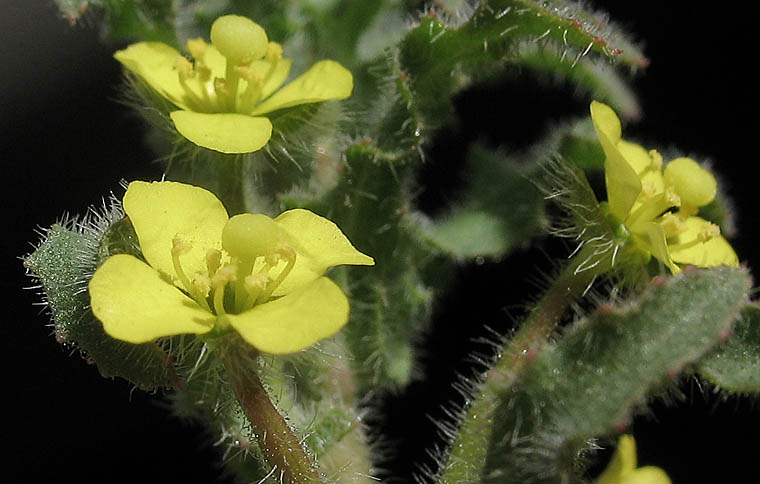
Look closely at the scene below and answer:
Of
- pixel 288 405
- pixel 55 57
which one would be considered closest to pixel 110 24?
pixel 288 405

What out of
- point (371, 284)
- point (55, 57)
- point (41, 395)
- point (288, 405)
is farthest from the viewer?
point (55, 57)

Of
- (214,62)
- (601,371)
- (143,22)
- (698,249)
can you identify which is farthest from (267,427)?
(143,22)

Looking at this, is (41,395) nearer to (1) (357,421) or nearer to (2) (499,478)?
(1) (357,421)

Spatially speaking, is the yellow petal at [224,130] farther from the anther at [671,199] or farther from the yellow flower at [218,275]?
the anther at [671,199]

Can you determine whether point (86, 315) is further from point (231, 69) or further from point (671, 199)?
point (671, 199)

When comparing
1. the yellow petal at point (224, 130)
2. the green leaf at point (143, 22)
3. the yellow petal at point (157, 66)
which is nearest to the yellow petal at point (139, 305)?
the yellow petal at point (224, 130)

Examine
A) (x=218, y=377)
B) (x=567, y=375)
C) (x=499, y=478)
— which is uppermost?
(x=567, y=375)
